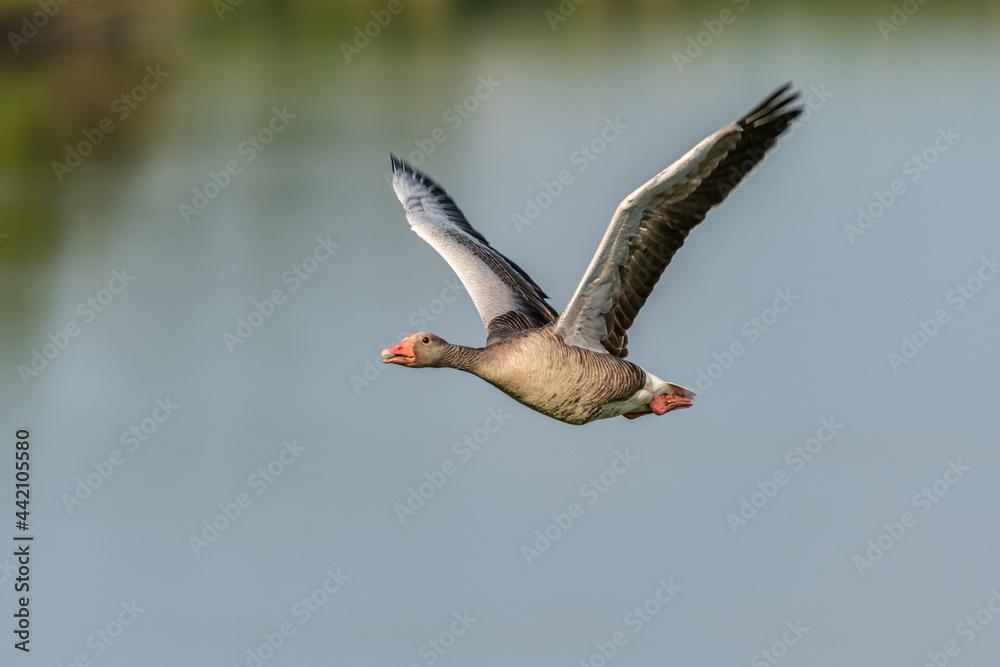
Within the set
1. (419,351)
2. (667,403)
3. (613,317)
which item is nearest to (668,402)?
(667,403)

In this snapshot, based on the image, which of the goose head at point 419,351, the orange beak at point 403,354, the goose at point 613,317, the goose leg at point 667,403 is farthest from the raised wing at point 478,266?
the goose leg at point 667,403

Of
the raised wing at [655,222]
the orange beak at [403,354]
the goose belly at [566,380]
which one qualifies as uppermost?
the raised wing at [655,222]

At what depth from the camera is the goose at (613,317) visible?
23.6 ft

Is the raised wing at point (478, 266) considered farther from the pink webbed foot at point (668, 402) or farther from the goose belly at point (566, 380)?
the pink webbed foot at point (668, 402)

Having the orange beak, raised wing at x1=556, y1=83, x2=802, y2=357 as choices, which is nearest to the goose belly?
raised wing at x1=556, y1=83, x2=802, y2=357

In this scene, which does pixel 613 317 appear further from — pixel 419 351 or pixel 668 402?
pixel 419 351

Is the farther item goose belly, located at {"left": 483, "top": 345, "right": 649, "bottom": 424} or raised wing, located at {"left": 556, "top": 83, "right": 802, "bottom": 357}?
goose belly, located at {"left": 483, "top": 345, "right": 649, "bottom": 424}

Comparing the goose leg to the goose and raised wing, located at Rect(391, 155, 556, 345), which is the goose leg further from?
raised wing, located at Rect(391, 155, 556, 345)

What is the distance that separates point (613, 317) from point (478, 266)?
5.29 ft

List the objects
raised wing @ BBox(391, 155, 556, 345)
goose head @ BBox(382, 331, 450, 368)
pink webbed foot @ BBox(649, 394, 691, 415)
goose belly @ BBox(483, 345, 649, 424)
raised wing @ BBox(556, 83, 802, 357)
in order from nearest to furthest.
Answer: raised wing @ BBox(556, 83, 802, 357) → goose belly @ BBox(483, 345, 649, 424) → goose head @ BBox(382, 331, 450, 368) → pink webbed foot @ BBox(649, 394, 691, 415) → raised wing @ BBox(391, 155, 556, 345)

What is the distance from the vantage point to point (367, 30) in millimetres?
26031

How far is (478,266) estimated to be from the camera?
930cm

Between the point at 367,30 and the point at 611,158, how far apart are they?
36.2ft

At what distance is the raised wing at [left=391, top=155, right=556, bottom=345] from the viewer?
8602 millimetres
